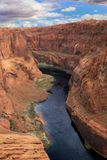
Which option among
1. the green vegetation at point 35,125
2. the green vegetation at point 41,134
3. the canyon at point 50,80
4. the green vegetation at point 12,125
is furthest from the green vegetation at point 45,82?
the green vegetation at point 12,125

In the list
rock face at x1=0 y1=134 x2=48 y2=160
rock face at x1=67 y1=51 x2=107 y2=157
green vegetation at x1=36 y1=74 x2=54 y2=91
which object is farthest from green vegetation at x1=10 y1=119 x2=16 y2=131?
green vegetation at x1=36 y1=74 x2=54 y2=91

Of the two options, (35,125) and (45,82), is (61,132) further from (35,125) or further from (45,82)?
(45,82)

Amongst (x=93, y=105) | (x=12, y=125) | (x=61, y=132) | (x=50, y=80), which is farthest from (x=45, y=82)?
(x=12, y=125)

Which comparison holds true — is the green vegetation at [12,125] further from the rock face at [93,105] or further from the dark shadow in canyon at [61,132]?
the rock face at [93,105]

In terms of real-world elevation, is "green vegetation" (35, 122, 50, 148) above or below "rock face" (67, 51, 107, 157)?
below

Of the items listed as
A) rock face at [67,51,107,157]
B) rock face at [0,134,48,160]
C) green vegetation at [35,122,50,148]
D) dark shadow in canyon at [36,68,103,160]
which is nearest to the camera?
rock face at [0,134,48,160]

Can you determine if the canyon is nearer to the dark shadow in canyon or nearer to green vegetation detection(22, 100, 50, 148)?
green vegetation detection(22, 100, 50, 148)
